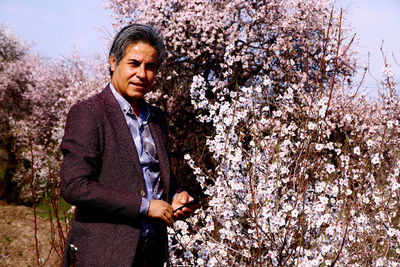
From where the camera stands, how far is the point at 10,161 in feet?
51.1

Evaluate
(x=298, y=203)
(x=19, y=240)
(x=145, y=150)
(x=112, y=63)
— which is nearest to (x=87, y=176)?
(x=145, y=150)

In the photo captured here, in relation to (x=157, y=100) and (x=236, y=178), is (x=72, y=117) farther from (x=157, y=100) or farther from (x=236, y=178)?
(x=157, y=100)

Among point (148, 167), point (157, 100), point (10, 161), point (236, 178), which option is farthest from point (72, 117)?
point (10, 161)

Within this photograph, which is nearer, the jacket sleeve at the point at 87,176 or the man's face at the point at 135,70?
the jacket sleeve at the point at 87,176

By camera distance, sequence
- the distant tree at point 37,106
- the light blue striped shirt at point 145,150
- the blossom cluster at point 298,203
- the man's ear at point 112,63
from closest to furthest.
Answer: the light blue striped shirt at point 145,150
the man's ear at point 112,63
the blossom cluster at point 298,203
the distant tree at point 37,106

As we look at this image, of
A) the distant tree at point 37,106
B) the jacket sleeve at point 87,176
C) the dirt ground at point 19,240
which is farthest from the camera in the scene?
the distant tree at point 37,106

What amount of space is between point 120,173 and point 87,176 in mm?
205

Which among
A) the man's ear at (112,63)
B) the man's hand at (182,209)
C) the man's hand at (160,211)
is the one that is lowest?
the man's hand at (160,211)

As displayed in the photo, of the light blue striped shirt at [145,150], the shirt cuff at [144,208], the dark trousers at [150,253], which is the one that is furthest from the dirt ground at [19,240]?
the shirt cuff at [144,208]

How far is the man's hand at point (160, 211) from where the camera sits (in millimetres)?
→ 1902

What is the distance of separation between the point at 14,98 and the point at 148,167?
19841 millimetres

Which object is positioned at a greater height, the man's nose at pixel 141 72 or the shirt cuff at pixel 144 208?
the man's nose at pixel 141 72

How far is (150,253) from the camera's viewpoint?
215cm

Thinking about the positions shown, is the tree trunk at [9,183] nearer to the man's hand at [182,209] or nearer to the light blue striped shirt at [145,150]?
the light blue striped shirt at [145,150]
